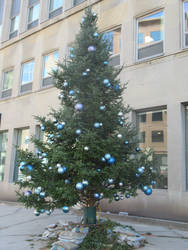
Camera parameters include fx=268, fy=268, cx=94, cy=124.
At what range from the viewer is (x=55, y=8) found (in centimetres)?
1292

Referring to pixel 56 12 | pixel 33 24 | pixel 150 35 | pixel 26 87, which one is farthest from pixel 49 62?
pixel 150 35

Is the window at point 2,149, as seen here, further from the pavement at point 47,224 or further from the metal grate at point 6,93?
the pavement at point 47,224

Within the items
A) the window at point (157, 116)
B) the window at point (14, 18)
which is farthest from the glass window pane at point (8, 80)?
the window at point (157, 116)

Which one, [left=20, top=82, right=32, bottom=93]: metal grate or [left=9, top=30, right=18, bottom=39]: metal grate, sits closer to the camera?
[left=20, top=82, right=32, bottom=93]: metal grate

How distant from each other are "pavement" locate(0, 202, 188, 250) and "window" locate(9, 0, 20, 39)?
9.94 m

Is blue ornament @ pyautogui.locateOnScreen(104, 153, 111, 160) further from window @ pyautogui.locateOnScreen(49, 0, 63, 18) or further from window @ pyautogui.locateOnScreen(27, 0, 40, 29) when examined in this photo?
window @ pyautogui.locateOnScreen(27, 0, 40, 29)

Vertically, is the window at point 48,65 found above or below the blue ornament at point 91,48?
above

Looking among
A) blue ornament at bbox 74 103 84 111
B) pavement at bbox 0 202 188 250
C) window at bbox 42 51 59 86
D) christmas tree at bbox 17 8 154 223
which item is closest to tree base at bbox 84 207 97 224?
christmas tree at bbox 17 8 154 223

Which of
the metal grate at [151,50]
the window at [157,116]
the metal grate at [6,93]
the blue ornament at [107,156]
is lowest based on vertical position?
the blue ornament at [107,156]

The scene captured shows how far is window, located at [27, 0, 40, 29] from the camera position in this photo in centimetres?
1388

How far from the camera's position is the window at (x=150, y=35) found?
29.4 feet

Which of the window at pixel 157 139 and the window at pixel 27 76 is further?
the window at pixel 27 76

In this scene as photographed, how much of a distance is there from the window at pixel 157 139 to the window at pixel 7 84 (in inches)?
312

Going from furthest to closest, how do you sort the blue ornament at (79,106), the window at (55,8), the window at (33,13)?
the window at (33,13), the window at (55,8), the blue ornament at (79,106)
